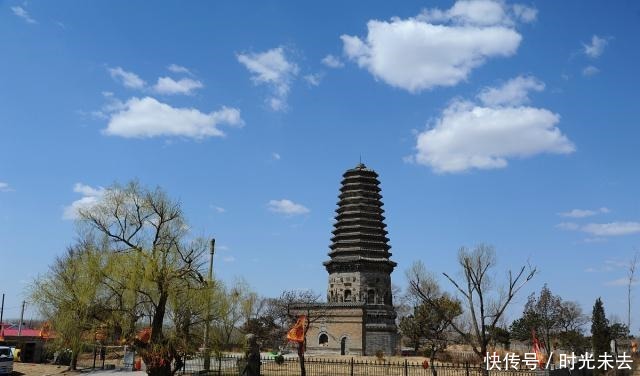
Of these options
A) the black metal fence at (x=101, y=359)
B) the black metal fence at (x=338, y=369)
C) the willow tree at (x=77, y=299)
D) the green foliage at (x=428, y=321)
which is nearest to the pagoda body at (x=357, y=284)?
the green foliage at (x=428, y=321)

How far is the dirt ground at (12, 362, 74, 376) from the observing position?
89.5 feet

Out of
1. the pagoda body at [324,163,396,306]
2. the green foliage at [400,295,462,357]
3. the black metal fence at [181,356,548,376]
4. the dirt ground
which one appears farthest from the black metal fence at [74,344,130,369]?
the green foliage at [400,295,462,357]

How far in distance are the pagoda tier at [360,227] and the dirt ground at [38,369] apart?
25.3m

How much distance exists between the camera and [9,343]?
115 ft

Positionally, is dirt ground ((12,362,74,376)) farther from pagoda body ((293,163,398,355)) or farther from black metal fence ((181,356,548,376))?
pagoda body ((293,163,398,355))

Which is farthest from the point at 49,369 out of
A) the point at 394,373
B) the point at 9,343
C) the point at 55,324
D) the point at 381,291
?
the point at 381,291

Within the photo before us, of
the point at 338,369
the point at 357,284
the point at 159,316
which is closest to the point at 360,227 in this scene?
the point at 357,284

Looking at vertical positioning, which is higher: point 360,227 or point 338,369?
point 360,227

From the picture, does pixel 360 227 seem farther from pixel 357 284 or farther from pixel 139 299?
pixel 139 299

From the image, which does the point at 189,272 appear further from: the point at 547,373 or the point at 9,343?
the point at 9,343

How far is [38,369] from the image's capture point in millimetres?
29297

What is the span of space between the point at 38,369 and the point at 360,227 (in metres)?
28.8

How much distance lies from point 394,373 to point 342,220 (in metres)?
23.1

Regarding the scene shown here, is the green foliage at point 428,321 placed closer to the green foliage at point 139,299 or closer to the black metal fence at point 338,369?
the black metal fence at point 338,369
